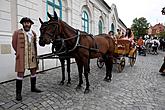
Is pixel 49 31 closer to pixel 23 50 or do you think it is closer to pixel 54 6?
pixel 23 50

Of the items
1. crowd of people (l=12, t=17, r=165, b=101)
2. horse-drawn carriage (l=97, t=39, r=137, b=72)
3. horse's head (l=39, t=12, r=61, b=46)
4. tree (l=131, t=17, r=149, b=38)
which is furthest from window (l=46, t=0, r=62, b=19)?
tree (l=131, t=17, r=149, b=38)

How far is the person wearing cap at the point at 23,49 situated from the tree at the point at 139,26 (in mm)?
48756

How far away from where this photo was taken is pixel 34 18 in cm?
864

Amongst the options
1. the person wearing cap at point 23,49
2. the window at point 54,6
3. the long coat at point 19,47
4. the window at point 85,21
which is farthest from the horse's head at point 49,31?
the window at point 85,21

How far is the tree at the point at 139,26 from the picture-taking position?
53000 millimetres

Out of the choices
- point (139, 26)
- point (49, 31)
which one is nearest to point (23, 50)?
point (49, 31)

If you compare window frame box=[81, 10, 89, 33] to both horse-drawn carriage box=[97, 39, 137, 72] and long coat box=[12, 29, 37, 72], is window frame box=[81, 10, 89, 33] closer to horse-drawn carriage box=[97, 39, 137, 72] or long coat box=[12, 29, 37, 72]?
horse-drawn carriage box=[97, 39, 137, 72]

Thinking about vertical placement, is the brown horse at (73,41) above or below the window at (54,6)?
below

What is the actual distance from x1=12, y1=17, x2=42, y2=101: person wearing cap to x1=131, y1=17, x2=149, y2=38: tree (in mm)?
48756

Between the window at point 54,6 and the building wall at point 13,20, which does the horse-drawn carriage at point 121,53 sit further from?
the window at point 54,6

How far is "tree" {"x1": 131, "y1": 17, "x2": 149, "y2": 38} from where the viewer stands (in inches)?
2087

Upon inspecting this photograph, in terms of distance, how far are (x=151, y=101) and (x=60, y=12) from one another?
290 inches

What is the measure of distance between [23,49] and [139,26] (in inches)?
2084

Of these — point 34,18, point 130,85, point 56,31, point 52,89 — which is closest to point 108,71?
point 130,85
